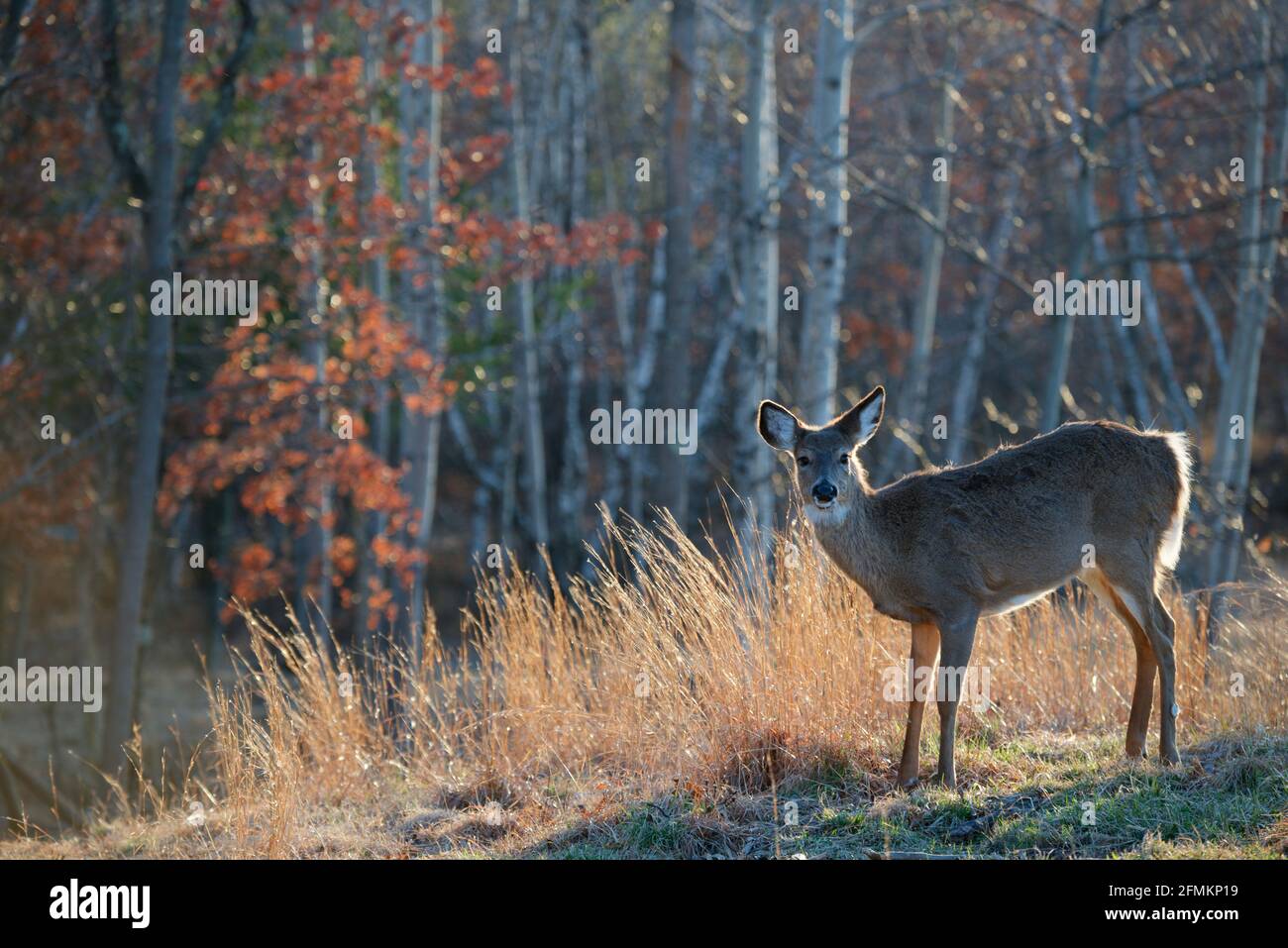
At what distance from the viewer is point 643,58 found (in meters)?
27.5

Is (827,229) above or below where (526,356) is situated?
above

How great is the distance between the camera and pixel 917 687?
704 centimetres

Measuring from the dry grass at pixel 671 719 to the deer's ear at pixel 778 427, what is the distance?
0.63m

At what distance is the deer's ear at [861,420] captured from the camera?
7195 millimetres

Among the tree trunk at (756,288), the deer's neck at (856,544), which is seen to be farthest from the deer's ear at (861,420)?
the tree trunk at (756,288)

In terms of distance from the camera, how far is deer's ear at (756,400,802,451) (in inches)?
285

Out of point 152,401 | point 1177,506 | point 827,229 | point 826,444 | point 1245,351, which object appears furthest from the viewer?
point 1245,351

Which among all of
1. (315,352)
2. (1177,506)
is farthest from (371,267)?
(1177,506)

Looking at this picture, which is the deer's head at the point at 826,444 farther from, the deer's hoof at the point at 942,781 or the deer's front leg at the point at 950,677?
the deer's hoof at the point at 942,781

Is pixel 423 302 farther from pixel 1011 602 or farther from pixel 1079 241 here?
pixel 1011 602

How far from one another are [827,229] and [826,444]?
255 inches
